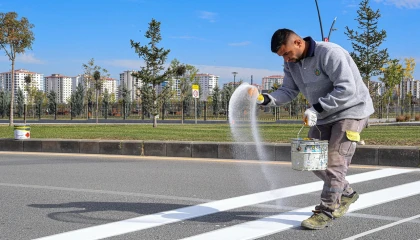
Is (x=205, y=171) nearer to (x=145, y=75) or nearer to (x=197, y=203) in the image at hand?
(x=197, y=203)

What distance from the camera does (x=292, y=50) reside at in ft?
13.8

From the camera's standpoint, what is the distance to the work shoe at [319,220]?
14.0ft

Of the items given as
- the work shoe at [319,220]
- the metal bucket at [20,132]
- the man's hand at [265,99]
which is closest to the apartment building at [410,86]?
the metal bucket at [20,132]

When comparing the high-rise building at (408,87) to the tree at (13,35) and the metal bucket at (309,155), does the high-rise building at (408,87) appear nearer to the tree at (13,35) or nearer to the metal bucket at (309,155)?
the tree at (13,35)

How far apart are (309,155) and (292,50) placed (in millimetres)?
929

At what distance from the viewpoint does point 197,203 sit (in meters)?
5.59

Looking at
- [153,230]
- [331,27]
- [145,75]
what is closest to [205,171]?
[153,230]

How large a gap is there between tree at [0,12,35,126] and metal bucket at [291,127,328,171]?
73.1 ft

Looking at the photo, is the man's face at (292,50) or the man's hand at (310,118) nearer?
the man's hand at (310,118)

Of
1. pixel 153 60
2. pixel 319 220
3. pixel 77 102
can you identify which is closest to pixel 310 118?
pixel 319 220

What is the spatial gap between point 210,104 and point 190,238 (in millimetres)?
40586

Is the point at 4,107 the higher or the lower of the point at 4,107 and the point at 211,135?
the higher

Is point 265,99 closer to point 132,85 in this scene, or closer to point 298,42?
point 298,42

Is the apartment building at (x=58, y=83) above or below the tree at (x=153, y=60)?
above
